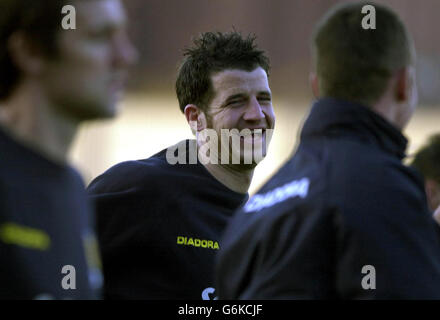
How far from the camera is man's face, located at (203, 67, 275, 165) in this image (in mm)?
3994

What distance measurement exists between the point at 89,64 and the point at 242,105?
205cm

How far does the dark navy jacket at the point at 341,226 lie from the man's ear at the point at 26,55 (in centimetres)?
81

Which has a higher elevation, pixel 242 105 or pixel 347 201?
pixel 242 105

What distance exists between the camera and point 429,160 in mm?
4836

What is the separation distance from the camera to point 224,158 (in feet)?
13.1

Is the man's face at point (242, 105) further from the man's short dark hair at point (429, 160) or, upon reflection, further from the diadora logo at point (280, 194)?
the diadora logo at point (280, 194)

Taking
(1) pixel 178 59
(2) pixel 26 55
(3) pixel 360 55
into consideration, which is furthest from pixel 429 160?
(1) pixel 178 59

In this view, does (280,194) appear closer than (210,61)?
Yes

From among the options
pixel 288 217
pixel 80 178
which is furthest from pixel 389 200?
pixel 80 178

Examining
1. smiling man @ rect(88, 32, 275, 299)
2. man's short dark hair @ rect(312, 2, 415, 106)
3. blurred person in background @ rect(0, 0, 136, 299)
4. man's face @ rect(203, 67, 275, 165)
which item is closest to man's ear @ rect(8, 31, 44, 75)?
blurred person in background @ rect(0, 0, 136, 299)

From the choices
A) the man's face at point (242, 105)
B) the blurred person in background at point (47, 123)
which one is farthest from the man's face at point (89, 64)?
the man's face at point (242, 105)

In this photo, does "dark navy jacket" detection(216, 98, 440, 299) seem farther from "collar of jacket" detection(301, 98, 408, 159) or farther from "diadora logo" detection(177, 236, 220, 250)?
"diadora logo" detection(177, 236, 220, 250)

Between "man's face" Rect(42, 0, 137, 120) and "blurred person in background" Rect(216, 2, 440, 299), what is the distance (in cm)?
62
